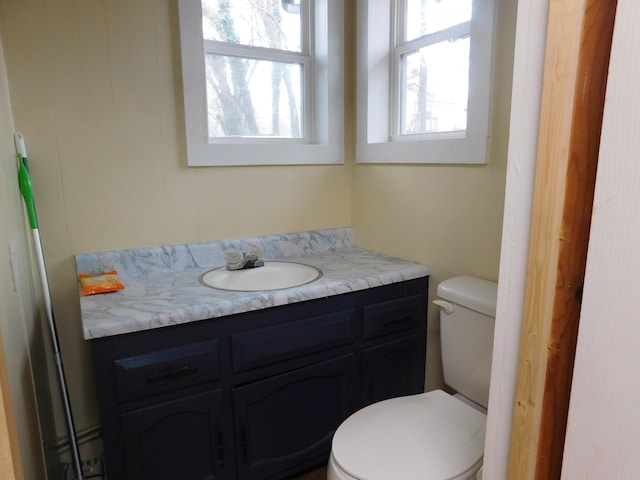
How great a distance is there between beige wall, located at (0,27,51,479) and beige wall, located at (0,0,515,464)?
13 centimetres

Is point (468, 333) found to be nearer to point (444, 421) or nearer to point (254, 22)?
point (444, 421)

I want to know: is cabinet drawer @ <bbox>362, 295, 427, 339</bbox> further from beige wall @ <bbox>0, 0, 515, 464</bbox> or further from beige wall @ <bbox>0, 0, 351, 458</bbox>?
beige wall @ <bbox>0, 0, 351, 458</bbox>

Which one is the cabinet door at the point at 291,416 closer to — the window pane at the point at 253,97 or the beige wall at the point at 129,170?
the beige wall at the point at 129,170

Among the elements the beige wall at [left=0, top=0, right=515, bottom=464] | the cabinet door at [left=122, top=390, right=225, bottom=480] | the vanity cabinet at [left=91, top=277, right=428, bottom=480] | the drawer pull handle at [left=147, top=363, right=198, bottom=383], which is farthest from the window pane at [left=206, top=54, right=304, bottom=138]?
the cabinet door at [left=122, top=390, right=225, bottom=480]

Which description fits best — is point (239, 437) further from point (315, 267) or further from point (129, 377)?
point (315, 267)

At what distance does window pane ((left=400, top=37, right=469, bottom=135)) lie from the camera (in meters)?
1.67

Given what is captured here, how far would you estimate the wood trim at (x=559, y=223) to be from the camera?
52 cm

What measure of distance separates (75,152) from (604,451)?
1660 mm

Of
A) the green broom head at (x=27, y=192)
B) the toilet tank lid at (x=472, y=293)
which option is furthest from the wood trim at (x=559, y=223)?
the green broom head at (x=27, y=192)

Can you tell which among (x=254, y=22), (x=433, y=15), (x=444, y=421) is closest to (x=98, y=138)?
(x=254, y=22)

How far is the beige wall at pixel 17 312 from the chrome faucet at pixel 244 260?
67 centimetres

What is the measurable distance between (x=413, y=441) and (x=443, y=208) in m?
0.86

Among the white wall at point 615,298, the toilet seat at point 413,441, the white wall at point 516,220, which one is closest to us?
the white wall at point 615,298

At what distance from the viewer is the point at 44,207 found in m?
1.51
